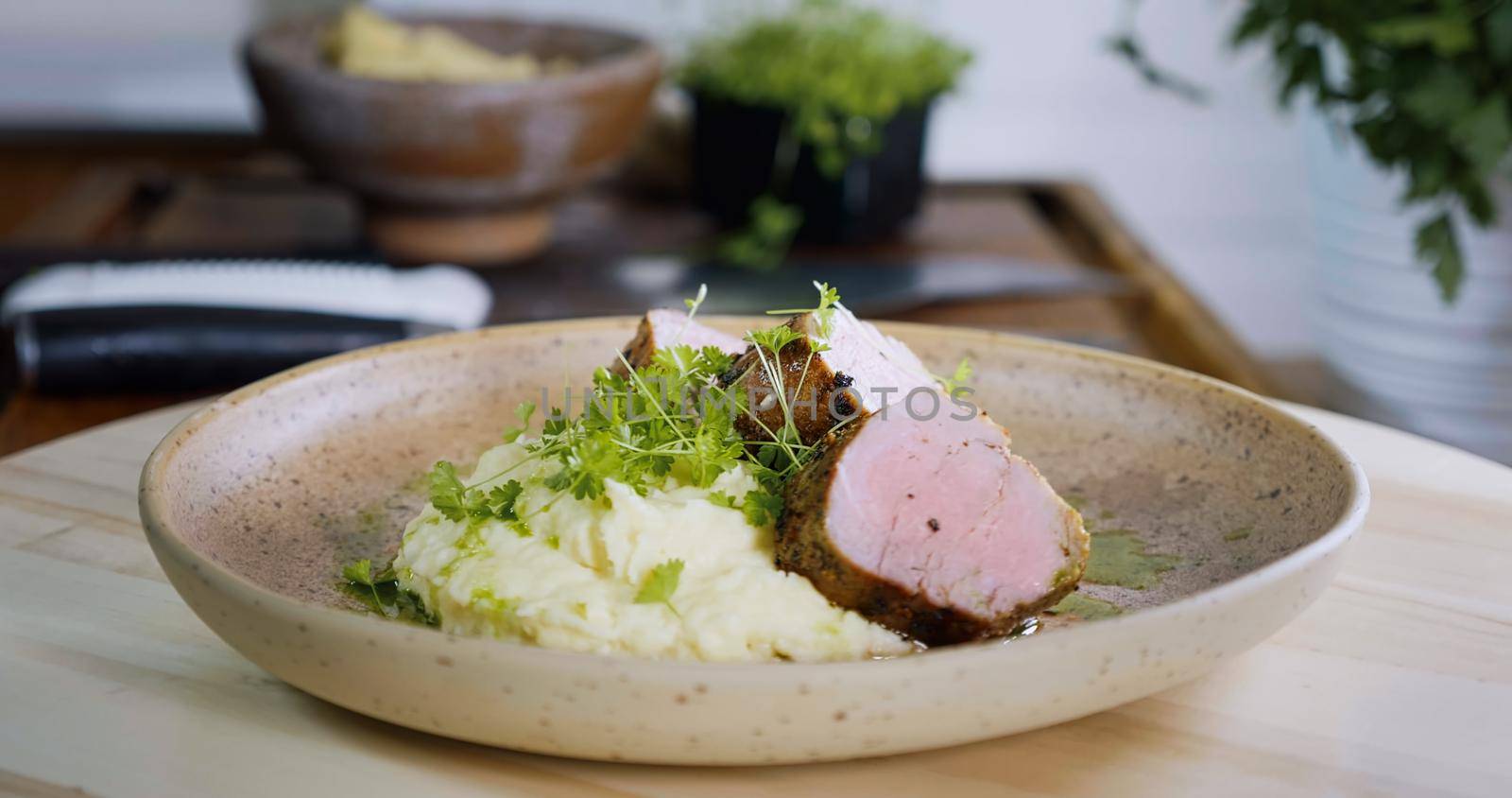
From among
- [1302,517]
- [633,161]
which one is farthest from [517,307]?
[1302,517]

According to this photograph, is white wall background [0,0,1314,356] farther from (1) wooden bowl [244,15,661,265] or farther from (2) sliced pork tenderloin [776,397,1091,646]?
(2) sliced pork tenderloin [776,397,1091,646]

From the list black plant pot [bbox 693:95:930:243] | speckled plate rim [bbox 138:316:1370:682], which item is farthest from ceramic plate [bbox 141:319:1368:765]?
black plant pot [bbox 693:95:930:243]

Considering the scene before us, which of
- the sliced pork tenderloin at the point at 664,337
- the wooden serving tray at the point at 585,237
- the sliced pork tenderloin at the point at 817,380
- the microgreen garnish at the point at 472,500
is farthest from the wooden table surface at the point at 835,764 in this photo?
the wooden serving tray at the point at 585,237

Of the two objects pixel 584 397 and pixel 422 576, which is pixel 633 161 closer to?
pixel 584 397

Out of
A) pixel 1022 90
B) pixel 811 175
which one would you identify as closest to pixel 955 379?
pixel 811 175

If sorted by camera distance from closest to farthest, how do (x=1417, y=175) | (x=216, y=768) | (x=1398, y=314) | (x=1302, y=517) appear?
(x=216, y=768), (x=1302, y=517), (x=1417, y=175), (x=1398, y=314)

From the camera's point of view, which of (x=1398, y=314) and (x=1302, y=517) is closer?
(x=1302, y=517)
